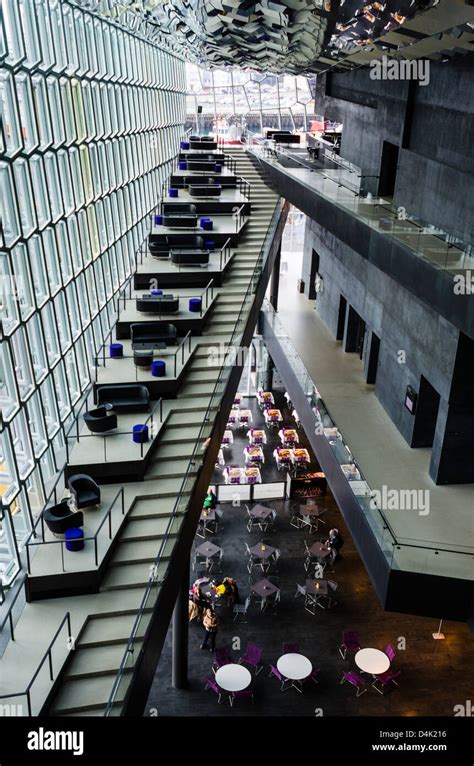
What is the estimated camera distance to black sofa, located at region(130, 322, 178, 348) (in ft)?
56.2

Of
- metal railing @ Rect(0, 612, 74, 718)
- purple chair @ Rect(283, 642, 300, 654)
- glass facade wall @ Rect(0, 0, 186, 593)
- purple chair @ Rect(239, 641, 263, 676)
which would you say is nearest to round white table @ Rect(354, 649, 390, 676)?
purple chair @ Rect(283, 642, 300, 654)

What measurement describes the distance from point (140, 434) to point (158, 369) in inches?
105

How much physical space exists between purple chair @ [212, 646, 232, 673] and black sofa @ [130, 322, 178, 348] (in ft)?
26.1

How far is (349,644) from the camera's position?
690 inches

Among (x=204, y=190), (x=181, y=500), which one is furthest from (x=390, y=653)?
(x=204, y=190)

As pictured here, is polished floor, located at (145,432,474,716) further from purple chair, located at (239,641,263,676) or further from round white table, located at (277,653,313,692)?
Answer: round white table, located at (277,653,313,692)

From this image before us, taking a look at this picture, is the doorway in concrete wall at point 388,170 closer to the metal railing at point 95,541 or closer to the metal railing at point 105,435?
the metal railing at point 105,435

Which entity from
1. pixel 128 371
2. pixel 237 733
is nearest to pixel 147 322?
pixel 128 371

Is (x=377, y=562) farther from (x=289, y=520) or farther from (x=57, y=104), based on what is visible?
(x=57, y=104)

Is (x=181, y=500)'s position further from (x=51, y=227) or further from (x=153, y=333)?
(x=153, y=333)

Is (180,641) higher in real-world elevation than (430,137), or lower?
lower

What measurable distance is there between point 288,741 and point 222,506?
Answer: 18.6 metres

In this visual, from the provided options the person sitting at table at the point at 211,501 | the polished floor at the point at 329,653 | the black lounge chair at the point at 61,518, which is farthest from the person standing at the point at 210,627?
the black lounge chair at the point at 61,518

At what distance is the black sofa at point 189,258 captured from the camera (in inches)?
829
